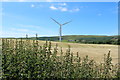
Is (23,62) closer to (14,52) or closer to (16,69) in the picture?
(16,69)

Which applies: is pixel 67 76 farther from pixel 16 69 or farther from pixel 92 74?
pixel 16 69

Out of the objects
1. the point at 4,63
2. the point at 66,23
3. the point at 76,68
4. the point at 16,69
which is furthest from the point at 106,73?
the point at 66,23

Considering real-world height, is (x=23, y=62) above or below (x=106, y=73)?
above

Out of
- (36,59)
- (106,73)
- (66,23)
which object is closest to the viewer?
(36,59)

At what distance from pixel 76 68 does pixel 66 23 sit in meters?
25.3

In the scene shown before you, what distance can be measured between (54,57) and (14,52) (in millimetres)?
1570

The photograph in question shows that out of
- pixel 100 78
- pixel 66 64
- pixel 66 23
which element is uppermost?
pixel 66 23

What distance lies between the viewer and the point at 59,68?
252 inches

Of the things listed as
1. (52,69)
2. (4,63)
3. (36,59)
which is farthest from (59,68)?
(4,63)

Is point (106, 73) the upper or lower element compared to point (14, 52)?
lower

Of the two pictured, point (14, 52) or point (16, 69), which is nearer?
point (16, 69)

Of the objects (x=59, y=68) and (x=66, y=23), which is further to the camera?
(x=66, y=23)

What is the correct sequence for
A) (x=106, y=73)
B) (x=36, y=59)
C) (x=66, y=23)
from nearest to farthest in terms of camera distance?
(x=36, y=59), (x=106, y=73), (x=66, y=23)

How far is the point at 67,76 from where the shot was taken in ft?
20.8
